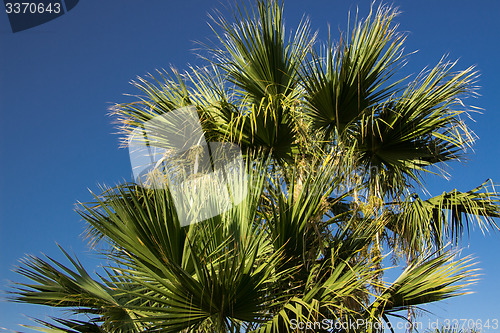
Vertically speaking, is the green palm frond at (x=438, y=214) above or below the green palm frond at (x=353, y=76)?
below

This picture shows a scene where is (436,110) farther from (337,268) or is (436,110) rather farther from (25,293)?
(25,293)

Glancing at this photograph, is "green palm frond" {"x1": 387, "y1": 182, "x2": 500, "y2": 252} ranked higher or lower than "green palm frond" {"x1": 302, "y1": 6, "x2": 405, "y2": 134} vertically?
lower

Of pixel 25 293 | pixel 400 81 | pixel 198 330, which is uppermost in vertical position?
pixel 400 81

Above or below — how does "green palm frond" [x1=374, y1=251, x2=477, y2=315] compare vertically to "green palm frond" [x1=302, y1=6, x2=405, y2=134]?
below

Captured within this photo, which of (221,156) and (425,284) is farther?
(221,156)

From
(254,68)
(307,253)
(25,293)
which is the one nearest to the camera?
(25,293)

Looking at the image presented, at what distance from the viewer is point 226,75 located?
15.7 ft

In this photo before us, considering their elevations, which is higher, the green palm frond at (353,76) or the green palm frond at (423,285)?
the green palm frond at (353,76)

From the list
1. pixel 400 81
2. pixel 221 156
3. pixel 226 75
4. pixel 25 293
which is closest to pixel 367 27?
pixel 400 81

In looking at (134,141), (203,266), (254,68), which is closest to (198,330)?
(203,266)

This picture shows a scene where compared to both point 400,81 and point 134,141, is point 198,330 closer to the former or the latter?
point 134,141

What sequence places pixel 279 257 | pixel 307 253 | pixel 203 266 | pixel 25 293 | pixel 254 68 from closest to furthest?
1. pixel 203 266
2. pixel 25 293
3. pixel 279 257
4. pixel 307 253
5. pixel 254 68

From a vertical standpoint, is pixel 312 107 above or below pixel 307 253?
above

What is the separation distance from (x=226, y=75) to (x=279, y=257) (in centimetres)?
228
